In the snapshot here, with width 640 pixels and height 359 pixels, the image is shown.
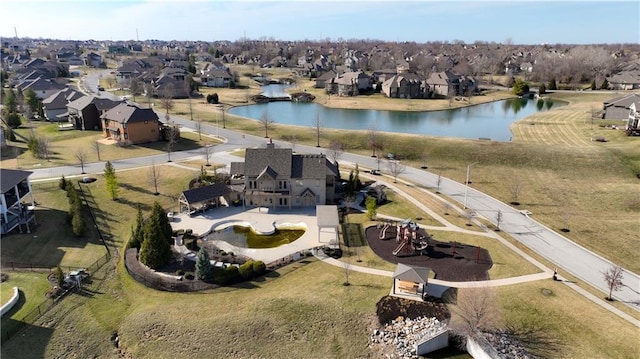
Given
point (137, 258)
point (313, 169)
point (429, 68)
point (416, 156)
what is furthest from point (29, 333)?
point (429, 68)

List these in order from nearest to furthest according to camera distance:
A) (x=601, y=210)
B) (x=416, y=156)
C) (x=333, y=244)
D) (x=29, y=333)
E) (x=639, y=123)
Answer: (x=29, y=333) → (x=333, y=244) → (x=601, y=210) → (x=416, y=156) → (x=639, y=123)

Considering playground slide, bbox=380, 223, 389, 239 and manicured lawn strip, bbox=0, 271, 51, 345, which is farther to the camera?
playground slide, bbox=380, 223, 389, 239

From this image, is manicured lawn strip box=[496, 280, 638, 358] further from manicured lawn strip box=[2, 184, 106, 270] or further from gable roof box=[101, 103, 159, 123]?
gable roof box=[101, 103, 159, 123]

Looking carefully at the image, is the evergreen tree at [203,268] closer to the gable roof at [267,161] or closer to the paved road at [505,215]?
the gable roof at [267,161]

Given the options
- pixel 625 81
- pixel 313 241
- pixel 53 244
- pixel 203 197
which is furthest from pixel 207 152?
pixel 625 81

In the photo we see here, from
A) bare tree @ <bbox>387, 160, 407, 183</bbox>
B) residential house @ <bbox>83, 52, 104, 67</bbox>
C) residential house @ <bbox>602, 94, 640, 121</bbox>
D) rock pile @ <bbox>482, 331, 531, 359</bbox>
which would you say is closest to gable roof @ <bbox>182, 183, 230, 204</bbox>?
bare tree @ <bbox>387, 160, 407, 183</bbox>

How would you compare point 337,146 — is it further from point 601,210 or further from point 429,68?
point 429,68

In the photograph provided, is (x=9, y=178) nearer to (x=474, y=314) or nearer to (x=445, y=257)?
(x=445, y=257)
